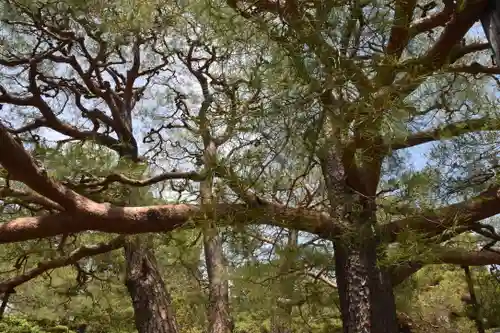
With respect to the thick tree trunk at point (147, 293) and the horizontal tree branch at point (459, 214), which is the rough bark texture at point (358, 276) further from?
the thick tree trunk at point (147, 293)

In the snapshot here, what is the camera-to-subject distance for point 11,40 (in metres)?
2.58

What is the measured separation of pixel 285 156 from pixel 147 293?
58.2 inches

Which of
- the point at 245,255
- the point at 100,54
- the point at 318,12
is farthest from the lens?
the point at 100,54

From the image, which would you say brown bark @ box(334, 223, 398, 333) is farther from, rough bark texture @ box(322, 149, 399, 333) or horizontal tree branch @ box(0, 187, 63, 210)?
horizontal tree branch @ box(0, 187, 63, 210)

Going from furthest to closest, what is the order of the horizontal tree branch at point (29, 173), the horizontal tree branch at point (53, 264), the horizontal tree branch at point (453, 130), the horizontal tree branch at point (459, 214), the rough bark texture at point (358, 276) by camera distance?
the horizontal tree branch at point (53, 264) < the rough bark texture at point (358, 276) < the horizontal tree branch at point (459, 214) < the horizontal tree branch at point (453, 130) < the horizontal tree branch at point (29, 173)

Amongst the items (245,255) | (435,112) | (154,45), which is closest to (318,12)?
(435,112)

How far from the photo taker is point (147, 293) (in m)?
2.55

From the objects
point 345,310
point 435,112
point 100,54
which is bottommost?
point 345,310

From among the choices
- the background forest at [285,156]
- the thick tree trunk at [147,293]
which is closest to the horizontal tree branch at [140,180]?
the background forest at [285,156]

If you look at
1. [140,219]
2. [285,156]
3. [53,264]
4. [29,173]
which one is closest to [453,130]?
[285,156]

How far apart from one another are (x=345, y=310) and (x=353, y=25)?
3.96 feet

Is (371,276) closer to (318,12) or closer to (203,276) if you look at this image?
(318,12)

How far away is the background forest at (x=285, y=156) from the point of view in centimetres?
121

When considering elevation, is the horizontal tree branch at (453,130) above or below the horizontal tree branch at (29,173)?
above
